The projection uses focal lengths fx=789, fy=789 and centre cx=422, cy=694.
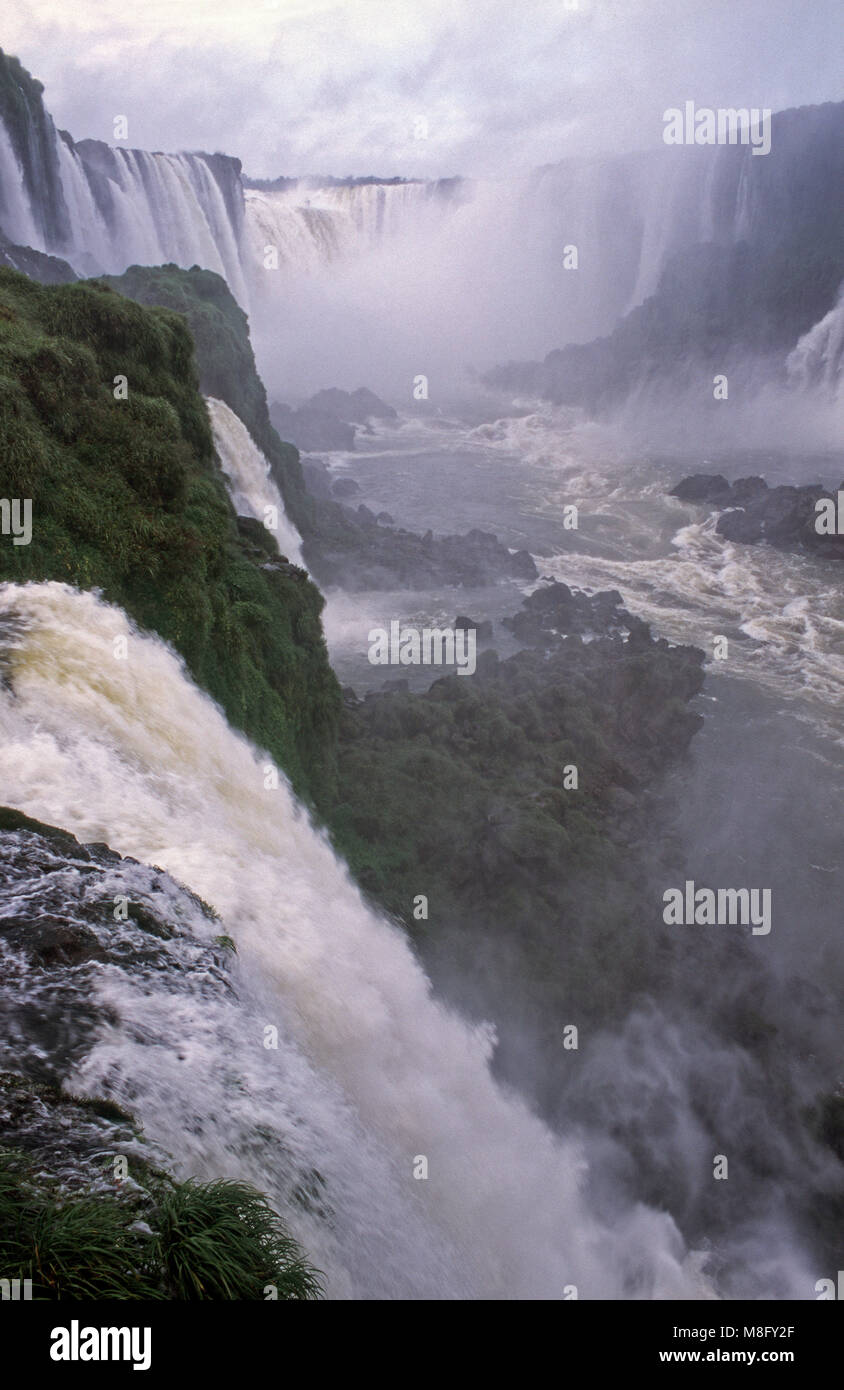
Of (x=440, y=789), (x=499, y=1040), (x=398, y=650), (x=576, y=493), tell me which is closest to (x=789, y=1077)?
(x=499, y=1040)

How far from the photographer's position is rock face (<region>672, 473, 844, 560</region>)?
35406 mm

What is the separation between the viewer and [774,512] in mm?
38188

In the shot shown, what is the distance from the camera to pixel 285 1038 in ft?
24.5

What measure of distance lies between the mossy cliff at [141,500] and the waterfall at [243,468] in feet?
19.6

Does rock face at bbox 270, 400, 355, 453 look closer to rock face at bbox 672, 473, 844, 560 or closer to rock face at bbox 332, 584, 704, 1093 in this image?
rock face at bbox 672, 473, 844, 560

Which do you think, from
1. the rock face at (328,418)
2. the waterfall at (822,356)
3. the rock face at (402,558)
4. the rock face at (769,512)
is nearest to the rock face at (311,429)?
the rock face at (328,418)

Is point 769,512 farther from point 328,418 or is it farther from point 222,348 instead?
point 328,418

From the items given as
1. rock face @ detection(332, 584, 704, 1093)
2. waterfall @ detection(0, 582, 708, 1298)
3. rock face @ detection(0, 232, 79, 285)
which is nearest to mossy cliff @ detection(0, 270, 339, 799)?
waterfall @ detection(0, 582, 708, 1298)

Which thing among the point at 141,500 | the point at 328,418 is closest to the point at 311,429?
the point at 328,418

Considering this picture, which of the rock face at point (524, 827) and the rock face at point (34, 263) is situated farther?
the rock face at point (34, 263)

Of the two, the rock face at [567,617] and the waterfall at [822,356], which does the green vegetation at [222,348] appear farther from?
the waterfall at [822,356]

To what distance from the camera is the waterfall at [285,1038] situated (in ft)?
19.5

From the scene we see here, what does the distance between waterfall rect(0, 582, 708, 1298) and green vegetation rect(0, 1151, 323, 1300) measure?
75cm

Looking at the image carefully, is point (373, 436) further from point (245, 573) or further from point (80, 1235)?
point (80, 1235)
